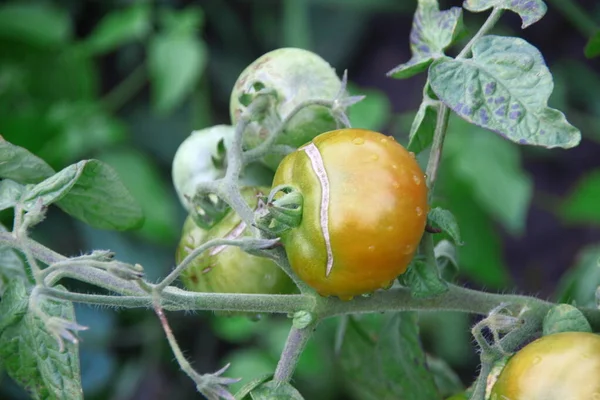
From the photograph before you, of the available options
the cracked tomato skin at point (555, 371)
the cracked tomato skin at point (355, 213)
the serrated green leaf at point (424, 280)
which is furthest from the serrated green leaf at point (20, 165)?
the cracked tomato skin at point (555, 371)

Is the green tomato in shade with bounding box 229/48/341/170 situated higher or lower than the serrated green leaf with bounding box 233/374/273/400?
higher

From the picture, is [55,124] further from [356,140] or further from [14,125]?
[356,140]

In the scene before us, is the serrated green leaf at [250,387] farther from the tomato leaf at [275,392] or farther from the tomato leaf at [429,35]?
the tomato leaf at [429,35]

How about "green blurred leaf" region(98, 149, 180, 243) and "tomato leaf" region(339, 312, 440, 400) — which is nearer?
"tomato leaf" region(339, 312, 440, 400)


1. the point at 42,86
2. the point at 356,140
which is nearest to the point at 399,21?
the point at 42,86

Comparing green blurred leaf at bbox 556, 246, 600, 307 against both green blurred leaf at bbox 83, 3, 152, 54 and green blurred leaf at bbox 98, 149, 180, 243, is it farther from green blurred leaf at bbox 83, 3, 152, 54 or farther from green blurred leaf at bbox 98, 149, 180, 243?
green blurred leaf at bbox 83, 3, 152, 54

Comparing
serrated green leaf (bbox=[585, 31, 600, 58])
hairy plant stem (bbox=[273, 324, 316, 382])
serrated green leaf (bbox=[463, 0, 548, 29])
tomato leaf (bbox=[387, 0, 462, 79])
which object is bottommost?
hairy plant stem (bbox=[273, 324, 316, 382])

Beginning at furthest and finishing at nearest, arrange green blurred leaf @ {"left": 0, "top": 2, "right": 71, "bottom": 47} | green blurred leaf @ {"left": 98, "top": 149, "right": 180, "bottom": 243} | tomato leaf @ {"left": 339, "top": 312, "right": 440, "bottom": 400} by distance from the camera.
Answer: green blurred leaf @ {"left": 0, "top": 2, "right": 71, "bottom": 47}, green blurred leaf @ {"left": 98, "top": 149, "right": 180, "bottom": 243}, tomato leaf @ {"left": 339, "top": 312, "right": 440, "bottom": 400}

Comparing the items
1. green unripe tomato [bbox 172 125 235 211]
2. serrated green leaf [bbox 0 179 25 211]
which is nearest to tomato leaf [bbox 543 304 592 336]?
green unripe tomato [bbox 172 125 235 211]
